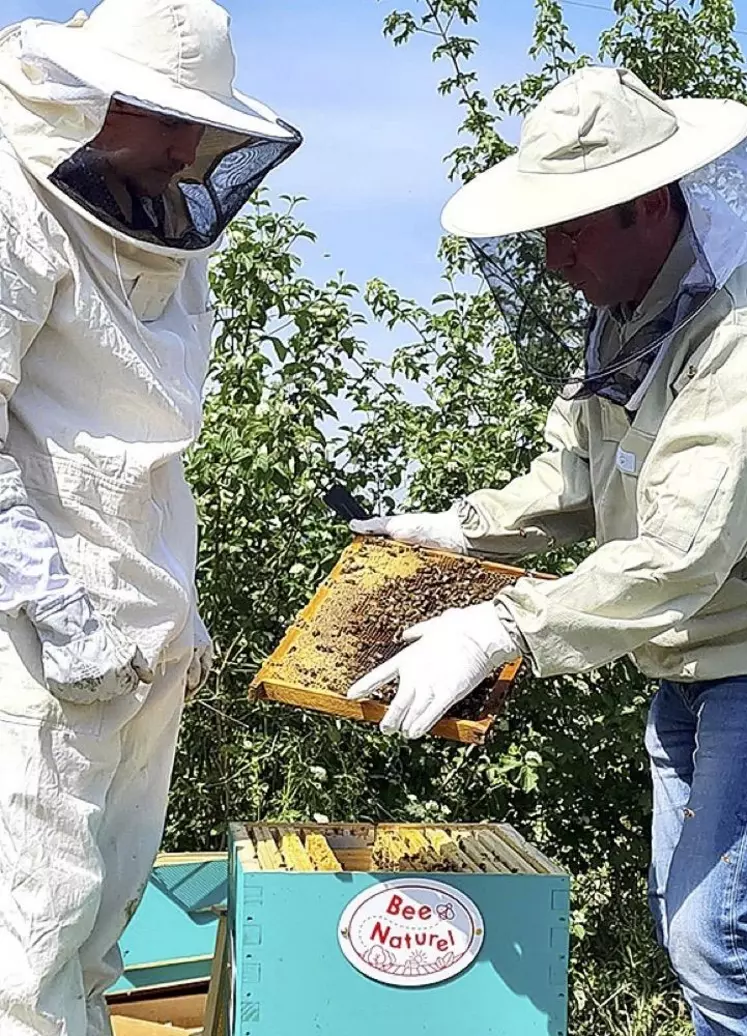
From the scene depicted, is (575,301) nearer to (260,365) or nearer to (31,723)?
(260,365)

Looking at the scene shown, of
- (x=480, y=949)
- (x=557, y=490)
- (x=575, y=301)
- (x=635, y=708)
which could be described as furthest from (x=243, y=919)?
(x=635, y=708)

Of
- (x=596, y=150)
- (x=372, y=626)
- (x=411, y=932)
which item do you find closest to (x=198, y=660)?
(x=372, y=626)

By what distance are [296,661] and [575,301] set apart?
0.93 meters

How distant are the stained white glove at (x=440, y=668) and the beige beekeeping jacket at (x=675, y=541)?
0.06 meters

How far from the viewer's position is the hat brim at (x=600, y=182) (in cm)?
216

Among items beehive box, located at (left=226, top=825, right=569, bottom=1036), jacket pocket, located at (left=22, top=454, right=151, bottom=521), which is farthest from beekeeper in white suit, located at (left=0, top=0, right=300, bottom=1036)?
beehive box, located at (left=226, top=825, right=569, bottom=1036)

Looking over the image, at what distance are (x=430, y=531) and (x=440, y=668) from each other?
782 mm

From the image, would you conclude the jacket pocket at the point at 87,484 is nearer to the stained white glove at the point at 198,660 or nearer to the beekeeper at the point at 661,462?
the stained white glove at the point at 198,660

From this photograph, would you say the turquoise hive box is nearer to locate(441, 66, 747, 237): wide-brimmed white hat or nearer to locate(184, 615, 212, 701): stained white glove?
locate(184, 615, 212, 701): stained white glove

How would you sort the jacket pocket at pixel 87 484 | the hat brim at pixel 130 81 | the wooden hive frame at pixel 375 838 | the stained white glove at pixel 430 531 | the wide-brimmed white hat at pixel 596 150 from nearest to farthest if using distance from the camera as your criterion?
1. the hat brim at pixel 130 81
2. the jacket pocket at pixel 87 484
3. the wide-brimmed white hat at pixel 596 150
4. the wooden hive frame at pixel 375 838
5. the stained white glove at pixel 430 531

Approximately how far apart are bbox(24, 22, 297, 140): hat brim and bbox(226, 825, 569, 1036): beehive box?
1326mm

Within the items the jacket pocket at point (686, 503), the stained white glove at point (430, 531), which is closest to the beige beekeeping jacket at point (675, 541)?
the jacket pocket at point (686, 503)

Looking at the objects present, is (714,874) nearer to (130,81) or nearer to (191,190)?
(191,190)

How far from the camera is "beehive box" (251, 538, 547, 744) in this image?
234 cm
